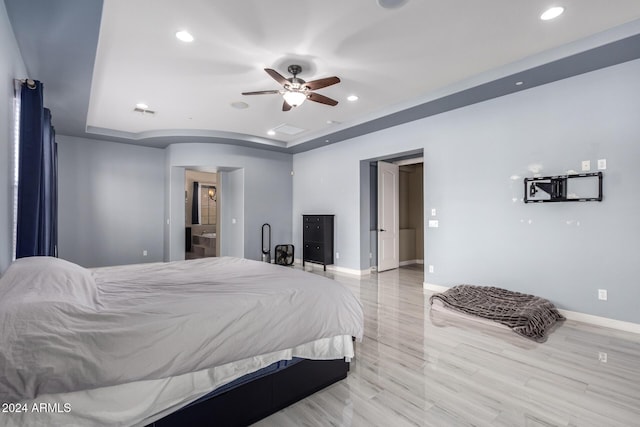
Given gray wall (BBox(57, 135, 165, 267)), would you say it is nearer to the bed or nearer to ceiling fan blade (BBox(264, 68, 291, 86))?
the bed

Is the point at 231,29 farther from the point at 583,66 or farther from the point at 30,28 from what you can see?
the point at 583,66

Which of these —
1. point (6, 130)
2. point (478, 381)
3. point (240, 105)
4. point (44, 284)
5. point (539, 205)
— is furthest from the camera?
point (240, 105)

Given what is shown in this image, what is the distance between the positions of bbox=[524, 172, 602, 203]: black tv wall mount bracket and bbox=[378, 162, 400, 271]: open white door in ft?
9.40

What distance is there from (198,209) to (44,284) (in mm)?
8770

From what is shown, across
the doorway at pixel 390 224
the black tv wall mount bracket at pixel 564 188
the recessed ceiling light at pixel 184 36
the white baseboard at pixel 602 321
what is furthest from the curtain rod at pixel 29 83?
the white baseboard at pixel 602 321

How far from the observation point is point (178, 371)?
1.41 metres

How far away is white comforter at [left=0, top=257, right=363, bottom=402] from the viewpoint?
45.1 inches

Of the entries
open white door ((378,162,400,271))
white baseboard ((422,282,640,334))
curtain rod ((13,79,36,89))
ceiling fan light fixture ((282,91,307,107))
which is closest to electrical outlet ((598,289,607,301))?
white baseboard ((422,282,640,334))

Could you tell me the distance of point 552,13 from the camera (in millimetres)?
2498

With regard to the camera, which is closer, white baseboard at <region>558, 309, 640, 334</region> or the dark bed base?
the dark bed base

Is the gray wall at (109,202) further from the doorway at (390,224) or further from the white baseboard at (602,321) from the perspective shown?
the white baseboard at (602,321)

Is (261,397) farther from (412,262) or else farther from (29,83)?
(412,262)

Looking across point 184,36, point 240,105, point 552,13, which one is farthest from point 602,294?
point 240,105

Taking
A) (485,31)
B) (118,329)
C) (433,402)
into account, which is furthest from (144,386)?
(485,31)
